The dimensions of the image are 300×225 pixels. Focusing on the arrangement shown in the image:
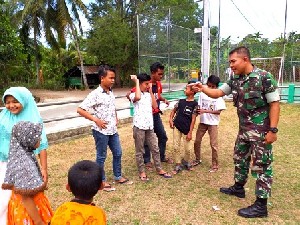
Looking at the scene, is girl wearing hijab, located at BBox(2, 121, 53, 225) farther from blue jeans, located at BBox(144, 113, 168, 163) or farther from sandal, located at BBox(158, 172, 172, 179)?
blue jeans, located at BBox(144, 113, 168, 163)

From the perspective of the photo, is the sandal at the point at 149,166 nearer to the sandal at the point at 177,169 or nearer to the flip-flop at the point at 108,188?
the sandal at the point at 177,169

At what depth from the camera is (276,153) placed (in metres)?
5.21

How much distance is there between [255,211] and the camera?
9.90 feet

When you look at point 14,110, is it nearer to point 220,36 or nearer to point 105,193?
point 105,193

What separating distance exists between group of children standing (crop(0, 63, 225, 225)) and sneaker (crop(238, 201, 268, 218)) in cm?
131

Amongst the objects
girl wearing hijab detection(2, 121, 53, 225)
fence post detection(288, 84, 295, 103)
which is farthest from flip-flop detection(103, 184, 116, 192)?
fence post detection(288, 84, 295, 103)

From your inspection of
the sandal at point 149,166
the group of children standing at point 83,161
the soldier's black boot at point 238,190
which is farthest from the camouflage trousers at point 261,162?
the sandal at point 149,166

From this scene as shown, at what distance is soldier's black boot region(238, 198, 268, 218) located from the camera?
301cm

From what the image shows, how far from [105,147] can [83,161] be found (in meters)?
1.80

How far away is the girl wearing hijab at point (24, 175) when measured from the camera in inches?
77.3

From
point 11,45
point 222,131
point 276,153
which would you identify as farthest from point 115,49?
point 276,153

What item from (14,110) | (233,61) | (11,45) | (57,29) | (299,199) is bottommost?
(299,199)

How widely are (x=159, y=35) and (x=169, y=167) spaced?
A: 755cm

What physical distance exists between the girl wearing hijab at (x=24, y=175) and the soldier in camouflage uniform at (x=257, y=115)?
2026mm
